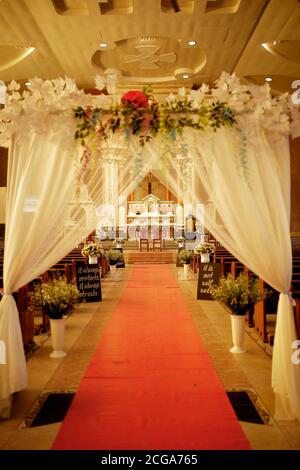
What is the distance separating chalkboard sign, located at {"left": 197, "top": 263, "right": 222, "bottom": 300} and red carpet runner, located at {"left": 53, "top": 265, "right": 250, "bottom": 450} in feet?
7.24

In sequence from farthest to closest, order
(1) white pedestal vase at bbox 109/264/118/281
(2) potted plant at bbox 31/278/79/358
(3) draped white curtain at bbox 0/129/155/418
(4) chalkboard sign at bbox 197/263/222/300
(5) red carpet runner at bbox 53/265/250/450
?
(1) white pedestal vase at bbox 109/264/118/281 < (4) chalkboard sign at bbox 197/263/222/300 < (2) potted plant at bbox 31/278/79/358 < (3) draped white curtain at bbox 0/129/155/418 < (5) red carpet runner at bbox 53/265/250/450

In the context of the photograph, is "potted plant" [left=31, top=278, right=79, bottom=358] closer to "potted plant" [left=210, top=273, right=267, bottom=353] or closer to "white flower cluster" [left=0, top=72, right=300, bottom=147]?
"potted plant" [left=210, top=273, right=267, bottom=353]

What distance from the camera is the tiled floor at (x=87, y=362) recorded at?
12.4ft

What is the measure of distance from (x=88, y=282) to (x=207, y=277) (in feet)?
8.57

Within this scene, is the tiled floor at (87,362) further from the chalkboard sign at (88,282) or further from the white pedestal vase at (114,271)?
the white pedestal vase at (114,271)

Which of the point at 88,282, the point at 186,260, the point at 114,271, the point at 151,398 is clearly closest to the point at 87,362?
the point at 151,398

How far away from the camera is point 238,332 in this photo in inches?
242

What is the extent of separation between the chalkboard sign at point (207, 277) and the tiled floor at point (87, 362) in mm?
413

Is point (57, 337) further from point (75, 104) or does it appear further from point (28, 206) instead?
point (75, 104)

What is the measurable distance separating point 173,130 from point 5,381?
295 centimetres

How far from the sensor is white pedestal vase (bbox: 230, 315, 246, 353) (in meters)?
6.09

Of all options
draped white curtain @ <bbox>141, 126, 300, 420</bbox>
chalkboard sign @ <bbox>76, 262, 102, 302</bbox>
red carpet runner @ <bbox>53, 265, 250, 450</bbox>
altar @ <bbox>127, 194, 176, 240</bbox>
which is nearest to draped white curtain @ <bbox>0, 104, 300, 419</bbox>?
draped white curtain @ <bbox>141, 126, 300, 420</bbox>

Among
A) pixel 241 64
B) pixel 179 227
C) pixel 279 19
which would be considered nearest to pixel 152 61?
pixel 241 64
